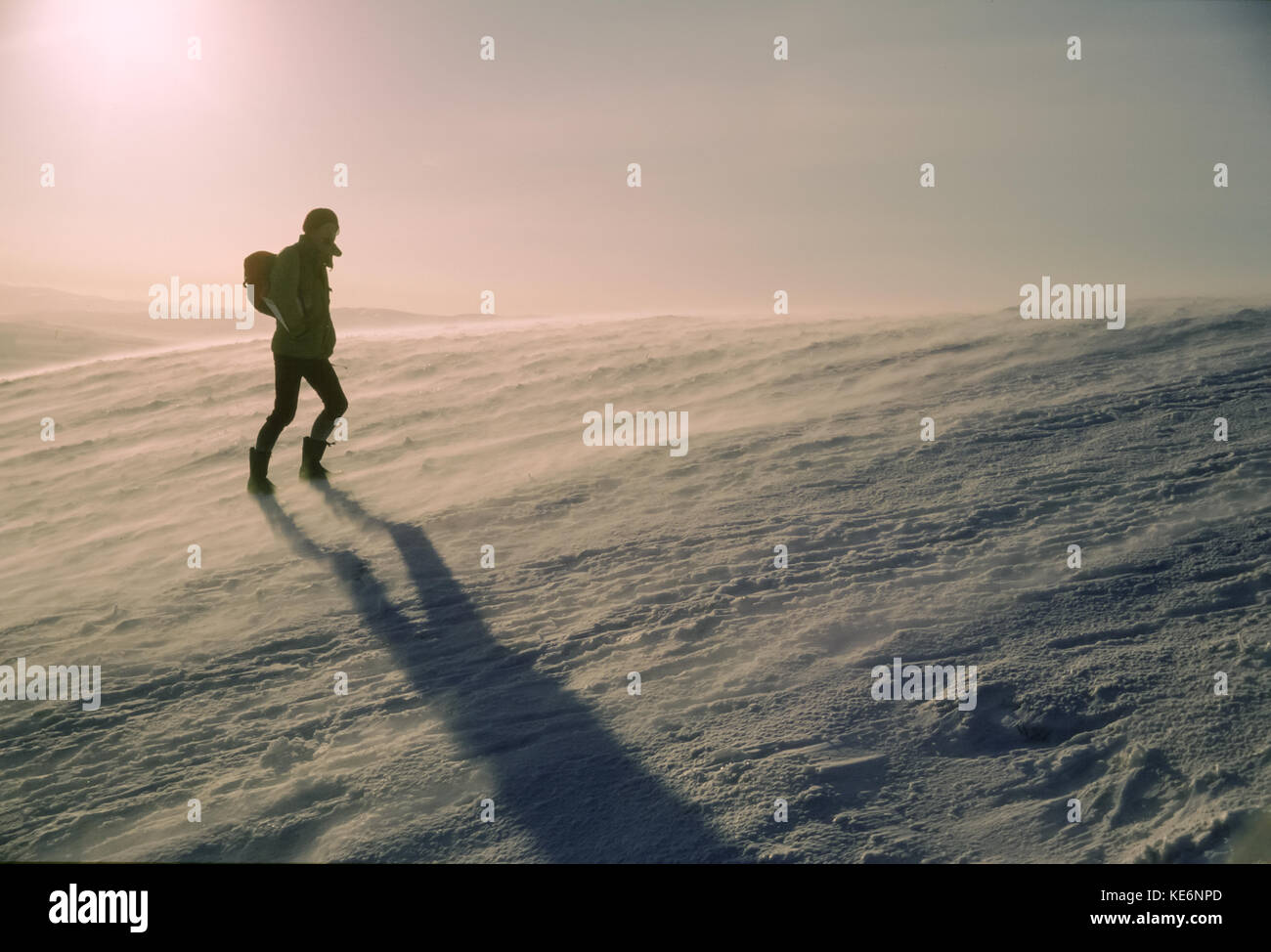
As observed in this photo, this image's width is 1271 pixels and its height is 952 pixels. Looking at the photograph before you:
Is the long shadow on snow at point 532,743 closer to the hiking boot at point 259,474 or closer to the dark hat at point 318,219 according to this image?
the hiking boot at point 259,474

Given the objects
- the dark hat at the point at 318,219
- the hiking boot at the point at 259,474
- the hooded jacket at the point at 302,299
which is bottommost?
the hiking boot at the point at 259,474

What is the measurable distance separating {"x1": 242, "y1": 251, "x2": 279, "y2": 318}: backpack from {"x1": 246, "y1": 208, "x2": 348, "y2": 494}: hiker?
0.18 feet

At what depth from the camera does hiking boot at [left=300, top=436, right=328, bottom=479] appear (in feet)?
23.2

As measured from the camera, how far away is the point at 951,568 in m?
4.58

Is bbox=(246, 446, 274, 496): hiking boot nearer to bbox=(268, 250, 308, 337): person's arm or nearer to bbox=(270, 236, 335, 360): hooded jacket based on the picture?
bbox=(270, 236, 335, 360): hooded jacket

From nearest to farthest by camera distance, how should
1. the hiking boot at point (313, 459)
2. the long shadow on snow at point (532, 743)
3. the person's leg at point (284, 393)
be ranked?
the long shadow on snow at point (532, 743) < the person's leg at point (284, 393) < the hiking boot at point (313, 459)

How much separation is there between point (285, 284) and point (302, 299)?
149 mm

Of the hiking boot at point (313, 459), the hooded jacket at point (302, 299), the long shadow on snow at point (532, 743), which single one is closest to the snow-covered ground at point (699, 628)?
the long shadow on snow at point (532, 743)

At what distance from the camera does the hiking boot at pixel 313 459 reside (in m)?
7.07

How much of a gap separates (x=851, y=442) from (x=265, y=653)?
12.9 ft

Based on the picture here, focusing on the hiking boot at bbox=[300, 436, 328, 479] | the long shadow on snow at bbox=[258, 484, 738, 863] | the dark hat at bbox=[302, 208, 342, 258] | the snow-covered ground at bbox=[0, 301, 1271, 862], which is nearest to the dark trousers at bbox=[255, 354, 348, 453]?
the hiking boot at bbox=[300, 436, 328, 479]

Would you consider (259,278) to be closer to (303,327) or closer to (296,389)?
(303,327)

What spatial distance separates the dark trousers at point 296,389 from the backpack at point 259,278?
377mm

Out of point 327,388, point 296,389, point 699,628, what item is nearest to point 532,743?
point 699,628
